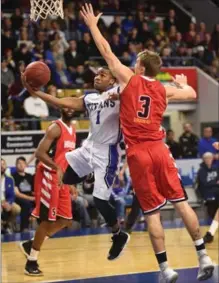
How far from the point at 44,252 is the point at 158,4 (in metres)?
14.3

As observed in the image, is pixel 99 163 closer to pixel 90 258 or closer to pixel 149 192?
pixel 149 192

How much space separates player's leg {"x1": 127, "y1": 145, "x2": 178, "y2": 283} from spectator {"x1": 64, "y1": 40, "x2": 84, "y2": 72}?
37.3ft

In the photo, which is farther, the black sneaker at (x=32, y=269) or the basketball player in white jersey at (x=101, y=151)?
the black sneaker at (x=32, y=269)

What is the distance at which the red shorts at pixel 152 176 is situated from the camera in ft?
22.3

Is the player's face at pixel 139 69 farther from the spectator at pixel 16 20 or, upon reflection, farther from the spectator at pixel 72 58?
the spectator at pixel 16 20

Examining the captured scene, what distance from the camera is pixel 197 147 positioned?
16734 mm

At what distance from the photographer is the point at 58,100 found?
7203 millimetres

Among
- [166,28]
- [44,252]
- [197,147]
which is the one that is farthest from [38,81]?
[166,28]

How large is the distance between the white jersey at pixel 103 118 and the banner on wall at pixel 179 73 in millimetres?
11521

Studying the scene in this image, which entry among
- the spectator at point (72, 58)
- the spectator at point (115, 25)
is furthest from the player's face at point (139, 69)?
the spectator at point (115, 25)

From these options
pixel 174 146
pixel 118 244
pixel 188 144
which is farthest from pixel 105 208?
pixel 188 144

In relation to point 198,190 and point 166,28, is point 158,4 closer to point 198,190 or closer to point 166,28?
point 166,28

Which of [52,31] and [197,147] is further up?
[52,31]

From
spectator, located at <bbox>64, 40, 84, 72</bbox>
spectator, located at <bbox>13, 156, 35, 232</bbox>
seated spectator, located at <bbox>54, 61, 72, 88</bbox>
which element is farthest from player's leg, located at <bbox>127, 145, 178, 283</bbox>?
spectator, located at <bbox>64, 40, 84, 72</bbox>
